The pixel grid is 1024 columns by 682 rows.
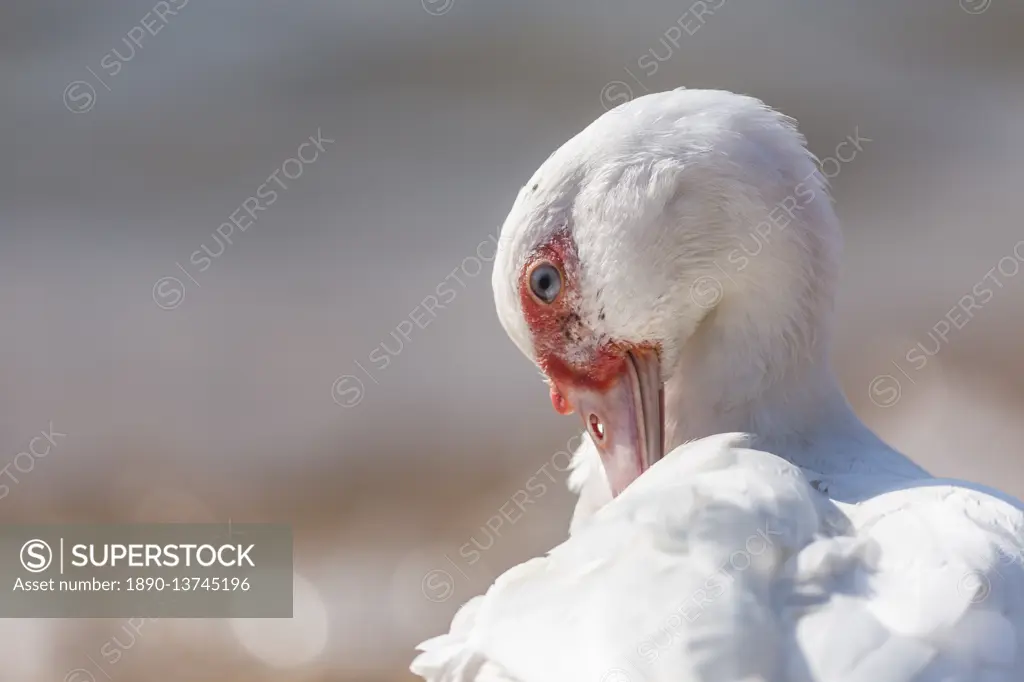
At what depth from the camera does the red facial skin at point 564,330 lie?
2.00 m

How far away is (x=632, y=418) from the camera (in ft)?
6.77

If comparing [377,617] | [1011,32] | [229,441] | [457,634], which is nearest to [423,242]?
[229,441]

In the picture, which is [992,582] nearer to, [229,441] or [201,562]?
[201,562]

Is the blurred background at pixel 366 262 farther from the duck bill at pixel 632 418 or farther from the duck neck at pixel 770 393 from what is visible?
the duck neck at pixel 770 393

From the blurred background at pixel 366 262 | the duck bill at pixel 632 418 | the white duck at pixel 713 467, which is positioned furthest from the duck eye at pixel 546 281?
the blurred background at pixel 366 262

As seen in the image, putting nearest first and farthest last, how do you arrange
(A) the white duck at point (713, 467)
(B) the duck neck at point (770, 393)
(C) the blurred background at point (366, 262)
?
(A) the white duck at point (713, 467)
(B) the duck neck at point (770, 393)
(C) the blurred background at point (366, 262)

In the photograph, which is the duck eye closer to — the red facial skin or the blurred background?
the red facial skin

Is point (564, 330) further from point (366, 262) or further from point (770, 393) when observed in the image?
point (366, 262)

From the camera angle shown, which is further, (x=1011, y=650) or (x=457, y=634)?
(x=457, y=634)

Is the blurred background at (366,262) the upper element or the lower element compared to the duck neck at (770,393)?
upper

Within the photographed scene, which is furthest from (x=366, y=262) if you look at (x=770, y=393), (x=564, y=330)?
(x=770, y=393)

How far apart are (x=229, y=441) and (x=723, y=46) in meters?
4.23

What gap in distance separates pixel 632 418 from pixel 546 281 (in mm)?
274

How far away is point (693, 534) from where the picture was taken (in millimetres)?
1467
